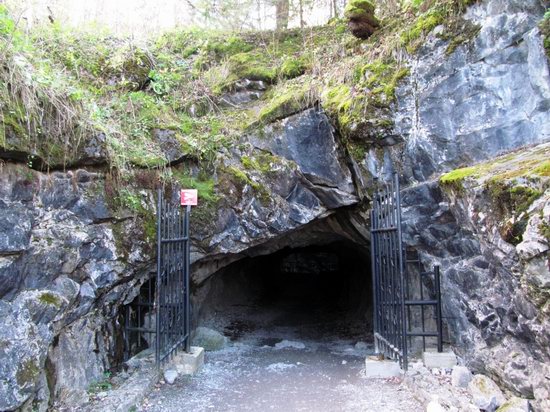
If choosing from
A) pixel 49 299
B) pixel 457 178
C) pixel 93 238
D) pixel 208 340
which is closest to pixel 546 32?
pixel 457 178

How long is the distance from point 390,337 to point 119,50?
612 centimetres

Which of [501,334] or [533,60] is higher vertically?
[533,60]

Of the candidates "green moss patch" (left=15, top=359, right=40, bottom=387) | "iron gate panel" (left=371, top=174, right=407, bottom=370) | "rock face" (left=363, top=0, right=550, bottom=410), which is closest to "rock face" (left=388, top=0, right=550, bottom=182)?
"rock face" (left=363, top=0, right=550, bottom=410)

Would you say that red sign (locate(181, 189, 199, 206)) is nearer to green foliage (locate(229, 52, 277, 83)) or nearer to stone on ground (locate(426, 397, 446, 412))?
green foliage (locate(229, 52, 277, 83))

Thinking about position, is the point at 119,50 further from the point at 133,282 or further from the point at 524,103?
the point at 524,103

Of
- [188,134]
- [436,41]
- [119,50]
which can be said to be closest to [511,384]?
[436,41]

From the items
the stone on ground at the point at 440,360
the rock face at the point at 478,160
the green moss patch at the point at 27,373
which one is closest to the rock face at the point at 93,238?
the green moss patch at the point at 27,373

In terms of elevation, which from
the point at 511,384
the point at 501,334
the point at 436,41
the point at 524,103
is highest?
the point at 436,41

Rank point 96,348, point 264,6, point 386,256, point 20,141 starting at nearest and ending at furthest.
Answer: point 20,141
point 96,348
point 386,256
point 264,6

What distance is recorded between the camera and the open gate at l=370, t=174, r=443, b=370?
182 inches

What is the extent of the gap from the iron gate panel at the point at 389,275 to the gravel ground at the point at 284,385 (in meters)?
0.47

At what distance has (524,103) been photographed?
4496 millimetres

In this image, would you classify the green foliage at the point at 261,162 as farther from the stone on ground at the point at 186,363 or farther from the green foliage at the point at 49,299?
the green foliage at the point at 49,299

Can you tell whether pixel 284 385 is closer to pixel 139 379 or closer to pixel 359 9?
pixel 139 379
